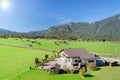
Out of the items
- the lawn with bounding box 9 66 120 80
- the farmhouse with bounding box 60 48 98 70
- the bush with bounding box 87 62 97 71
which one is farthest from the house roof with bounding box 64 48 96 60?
the lawn with bounding box 9 66 120 80

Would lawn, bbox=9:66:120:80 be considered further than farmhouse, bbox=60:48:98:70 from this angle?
No

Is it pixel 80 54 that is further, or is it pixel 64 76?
pixel 80 54

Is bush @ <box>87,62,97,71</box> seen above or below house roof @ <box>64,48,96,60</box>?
below

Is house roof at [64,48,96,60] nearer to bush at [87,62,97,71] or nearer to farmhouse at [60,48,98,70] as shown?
farmhouse at [60,48,98,70]

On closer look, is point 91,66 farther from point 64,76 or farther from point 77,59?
point 64,76

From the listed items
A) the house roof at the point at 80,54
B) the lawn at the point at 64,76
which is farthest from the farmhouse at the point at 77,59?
the lawn at the point at 64,76

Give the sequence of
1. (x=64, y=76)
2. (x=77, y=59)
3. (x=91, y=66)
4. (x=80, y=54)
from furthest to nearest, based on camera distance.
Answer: (x=80, y=54), (x=77, y=59), (x=91, y=66), (x=64, y=76)

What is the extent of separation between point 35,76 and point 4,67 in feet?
41.5

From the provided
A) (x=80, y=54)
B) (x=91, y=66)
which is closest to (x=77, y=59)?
(x=80, y=54)

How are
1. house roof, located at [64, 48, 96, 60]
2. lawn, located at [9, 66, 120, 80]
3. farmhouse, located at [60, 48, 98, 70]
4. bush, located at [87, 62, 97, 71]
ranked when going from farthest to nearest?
1. house roof, located at [64, 48, 96, 60]
2. farmhouse, located at [60, 48, 98, 70]
3. bush, located at [87, 62, 97, 71]
4. lawn, located at [9, 66, 120, 80]

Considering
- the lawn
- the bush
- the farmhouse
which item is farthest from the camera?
the farmhouse

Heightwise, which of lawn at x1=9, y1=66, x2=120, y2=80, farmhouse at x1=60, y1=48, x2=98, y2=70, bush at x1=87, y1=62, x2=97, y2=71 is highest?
farmhouse at x1=60, y1=48, x2=98, y2=70

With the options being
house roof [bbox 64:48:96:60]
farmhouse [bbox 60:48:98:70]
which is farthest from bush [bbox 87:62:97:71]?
house roof [bbox 64:48:96:60]

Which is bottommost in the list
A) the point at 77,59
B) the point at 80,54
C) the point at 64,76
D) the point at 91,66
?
the point at 64,76
